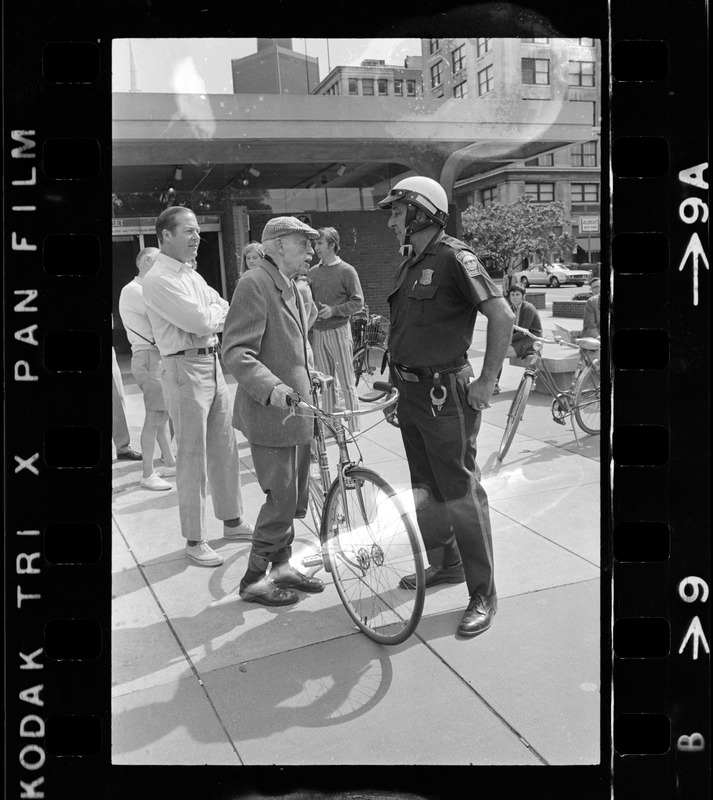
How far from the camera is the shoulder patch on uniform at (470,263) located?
306cm

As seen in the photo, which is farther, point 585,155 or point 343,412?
point 343,412

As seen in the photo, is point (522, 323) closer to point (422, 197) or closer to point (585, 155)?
point (422, 197)

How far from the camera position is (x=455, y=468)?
3.26 meters

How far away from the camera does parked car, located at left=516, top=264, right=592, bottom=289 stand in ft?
6.30

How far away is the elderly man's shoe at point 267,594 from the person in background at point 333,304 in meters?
0.78

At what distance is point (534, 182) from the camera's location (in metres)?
2.15

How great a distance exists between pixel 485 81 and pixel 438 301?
1170 mm

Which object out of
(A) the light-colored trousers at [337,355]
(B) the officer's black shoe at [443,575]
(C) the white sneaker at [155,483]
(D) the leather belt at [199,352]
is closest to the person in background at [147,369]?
(C) the white sneaker at [155,483]

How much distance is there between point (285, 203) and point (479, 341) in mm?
974

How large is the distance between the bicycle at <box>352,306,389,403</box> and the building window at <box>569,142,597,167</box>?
4.78 feet

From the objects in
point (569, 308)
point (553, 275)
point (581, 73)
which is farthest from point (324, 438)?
point (581, 73)

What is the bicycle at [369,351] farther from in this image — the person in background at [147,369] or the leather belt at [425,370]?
the person in background at [147,369]
